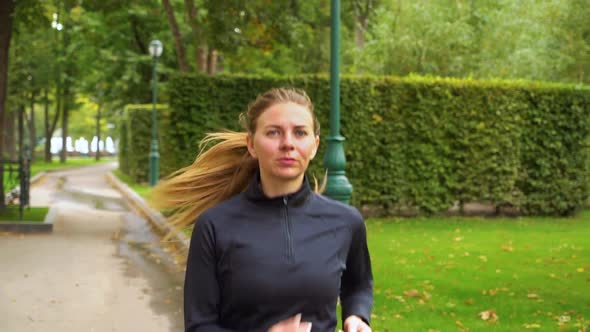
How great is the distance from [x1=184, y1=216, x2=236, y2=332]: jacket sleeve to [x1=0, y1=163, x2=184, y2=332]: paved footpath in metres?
5.29

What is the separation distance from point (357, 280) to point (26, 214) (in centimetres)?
1692

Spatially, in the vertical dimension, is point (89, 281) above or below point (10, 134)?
above

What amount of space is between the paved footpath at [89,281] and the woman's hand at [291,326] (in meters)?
5.46

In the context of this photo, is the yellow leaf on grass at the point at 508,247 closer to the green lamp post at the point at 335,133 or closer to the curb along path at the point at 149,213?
the green lamp post at the point at 335,133

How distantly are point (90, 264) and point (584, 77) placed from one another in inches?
937

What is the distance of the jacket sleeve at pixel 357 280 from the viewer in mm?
2931

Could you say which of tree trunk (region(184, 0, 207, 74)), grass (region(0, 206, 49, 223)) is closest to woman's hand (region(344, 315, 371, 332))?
grass (region(0, 206, 49, 223))

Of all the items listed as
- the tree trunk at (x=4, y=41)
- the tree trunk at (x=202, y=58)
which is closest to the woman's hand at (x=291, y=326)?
the tree trunk at (x=4, y=41)

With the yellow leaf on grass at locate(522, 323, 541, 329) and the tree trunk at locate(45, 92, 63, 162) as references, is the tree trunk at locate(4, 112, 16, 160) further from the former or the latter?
the yellow leaf on grass at locate(522, 323, 541, 329)

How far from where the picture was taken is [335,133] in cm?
1099

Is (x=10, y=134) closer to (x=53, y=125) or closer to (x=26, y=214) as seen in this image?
(x=53, y=125)

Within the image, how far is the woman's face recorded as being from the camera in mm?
2732

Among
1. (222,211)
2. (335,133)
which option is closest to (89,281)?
(335,133)

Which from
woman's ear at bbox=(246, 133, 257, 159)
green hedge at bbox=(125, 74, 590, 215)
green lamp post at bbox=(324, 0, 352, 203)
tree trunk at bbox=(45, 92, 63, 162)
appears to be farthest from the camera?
tree trunk at bbox=(45, 92, 63, 162)
